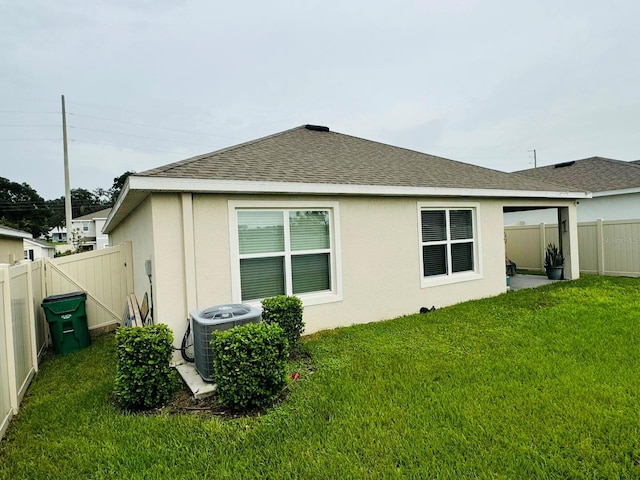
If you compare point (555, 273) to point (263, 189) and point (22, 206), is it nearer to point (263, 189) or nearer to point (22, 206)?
point (263, 189)

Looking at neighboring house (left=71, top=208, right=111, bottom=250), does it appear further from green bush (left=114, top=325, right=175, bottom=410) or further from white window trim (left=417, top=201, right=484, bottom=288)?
green bush (left=114, top=325, right=175, bottom=410)

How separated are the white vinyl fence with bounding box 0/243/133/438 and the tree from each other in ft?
158

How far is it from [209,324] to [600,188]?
15947 millimetres

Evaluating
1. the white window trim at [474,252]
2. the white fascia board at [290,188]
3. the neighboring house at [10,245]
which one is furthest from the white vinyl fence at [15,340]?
the neighboring house at [10,245]

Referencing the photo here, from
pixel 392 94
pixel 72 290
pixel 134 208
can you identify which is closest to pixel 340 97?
pixel 392 94

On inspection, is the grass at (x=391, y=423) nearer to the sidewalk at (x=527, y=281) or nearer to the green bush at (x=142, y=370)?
the green bush at (x=142, y=370)

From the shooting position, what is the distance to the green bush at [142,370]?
3.69 m

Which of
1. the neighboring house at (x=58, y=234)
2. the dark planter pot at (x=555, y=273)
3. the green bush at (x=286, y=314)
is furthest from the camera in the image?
the neighboring house at (x=58, y=234)

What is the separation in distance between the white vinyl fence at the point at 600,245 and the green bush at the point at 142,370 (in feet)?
44.7

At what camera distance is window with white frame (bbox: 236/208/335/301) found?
579 cm

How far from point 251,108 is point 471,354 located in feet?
65.6

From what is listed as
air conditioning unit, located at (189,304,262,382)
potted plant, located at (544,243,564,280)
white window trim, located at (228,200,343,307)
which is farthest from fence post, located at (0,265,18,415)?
potted plant, located at (544,243,564,280)

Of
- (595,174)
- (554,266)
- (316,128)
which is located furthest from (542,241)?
(316,128)

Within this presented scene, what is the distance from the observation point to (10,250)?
1311 centimetres
